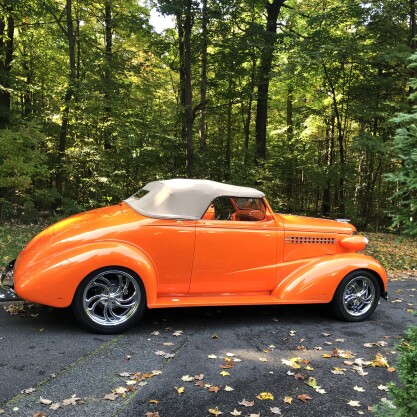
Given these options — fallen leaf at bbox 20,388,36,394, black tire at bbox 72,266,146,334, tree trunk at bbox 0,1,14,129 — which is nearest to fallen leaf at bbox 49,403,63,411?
fallen leaf at bbox 20,388,36,394

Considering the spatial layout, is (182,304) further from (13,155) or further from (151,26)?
(151,26)

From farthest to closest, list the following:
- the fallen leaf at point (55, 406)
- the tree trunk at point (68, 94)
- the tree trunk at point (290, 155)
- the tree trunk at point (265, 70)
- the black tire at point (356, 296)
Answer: the tree trunk at point (290, 155) → the tree trunk at point (265, 70) → the tree trunk at point (68, 94) → the black tire at point (356, 296) → the fallen leaf at point (55, 406)

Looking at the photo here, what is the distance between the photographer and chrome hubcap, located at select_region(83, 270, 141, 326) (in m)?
4.42

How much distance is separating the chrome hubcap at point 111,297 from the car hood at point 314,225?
221 cm

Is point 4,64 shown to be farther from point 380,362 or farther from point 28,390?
point 380,362

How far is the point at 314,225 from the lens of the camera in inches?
219

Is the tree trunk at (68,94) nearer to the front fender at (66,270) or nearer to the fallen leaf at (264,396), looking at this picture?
the front fender at (66,270)

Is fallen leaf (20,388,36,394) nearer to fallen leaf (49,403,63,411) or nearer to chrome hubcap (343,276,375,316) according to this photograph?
fallen leaf (49,403,63,411)

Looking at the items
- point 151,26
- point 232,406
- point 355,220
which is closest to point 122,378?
point 232,406

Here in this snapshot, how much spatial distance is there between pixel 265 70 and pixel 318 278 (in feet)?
37.5

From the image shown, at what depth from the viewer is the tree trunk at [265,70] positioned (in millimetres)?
13704

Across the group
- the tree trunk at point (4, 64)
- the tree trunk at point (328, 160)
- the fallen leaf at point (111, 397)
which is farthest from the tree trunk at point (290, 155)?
the fallen leaf at point (111, 397)

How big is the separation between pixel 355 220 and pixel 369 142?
5858 mm

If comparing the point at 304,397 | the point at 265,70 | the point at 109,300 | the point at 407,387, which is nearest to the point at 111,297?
the point at 109,300
